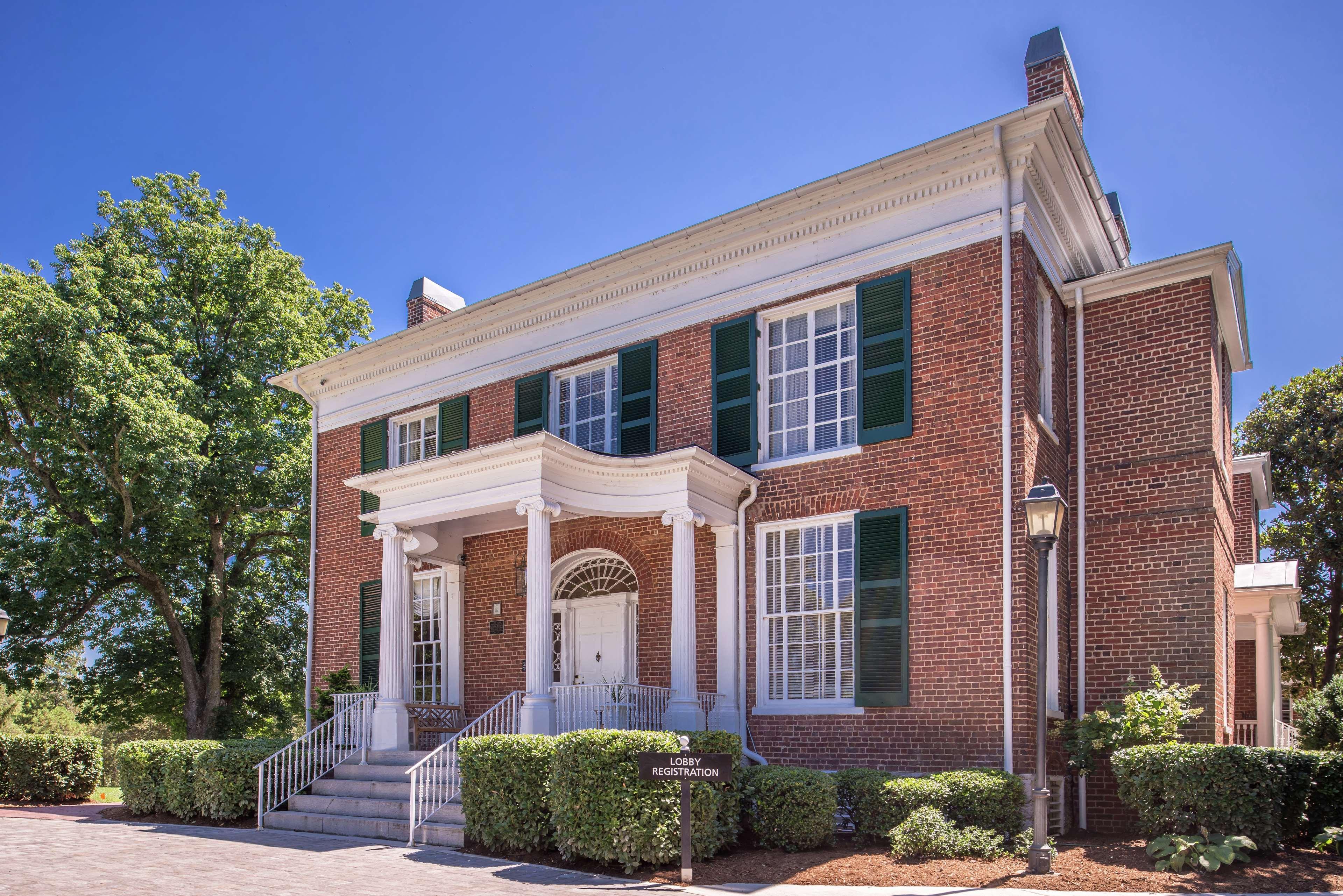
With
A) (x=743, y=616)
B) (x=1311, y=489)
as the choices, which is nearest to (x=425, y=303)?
(x=743, y=616)

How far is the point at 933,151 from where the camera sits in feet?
38.4

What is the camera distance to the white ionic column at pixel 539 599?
39.5ft

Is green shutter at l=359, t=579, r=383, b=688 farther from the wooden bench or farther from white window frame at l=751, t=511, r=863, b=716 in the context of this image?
white window frame at l=751, t=511, r=863, b=716

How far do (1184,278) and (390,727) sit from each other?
11109mm

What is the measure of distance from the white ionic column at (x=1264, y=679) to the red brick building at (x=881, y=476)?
1.21 meters

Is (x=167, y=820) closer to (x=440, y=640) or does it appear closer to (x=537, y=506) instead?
(x=440, y=640)

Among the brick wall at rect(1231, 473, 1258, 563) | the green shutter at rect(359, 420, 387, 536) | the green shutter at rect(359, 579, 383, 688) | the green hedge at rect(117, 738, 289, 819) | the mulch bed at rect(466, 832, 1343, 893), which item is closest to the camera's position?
the mulch bed at rect(466, 832, 1343, 893)

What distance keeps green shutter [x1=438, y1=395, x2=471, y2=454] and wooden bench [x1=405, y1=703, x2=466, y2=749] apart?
12.8ft

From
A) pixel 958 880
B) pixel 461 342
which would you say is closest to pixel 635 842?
pixel 958 880

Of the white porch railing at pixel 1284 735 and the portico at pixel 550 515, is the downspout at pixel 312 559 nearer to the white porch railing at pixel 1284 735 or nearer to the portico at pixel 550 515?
the portico at pixel 550 515

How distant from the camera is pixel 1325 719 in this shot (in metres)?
12.1

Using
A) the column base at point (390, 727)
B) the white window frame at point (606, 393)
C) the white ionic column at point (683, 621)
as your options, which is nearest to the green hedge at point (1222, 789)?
the white ionic column at point (683, 621)

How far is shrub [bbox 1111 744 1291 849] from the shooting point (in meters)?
9.02

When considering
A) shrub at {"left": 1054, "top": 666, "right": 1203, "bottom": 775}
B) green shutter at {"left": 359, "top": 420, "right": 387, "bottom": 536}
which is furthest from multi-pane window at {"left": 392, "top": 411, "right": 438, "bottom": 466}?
shrub at {"left": 1054, "top": 666, "right": 1203, "bottom": 775}
